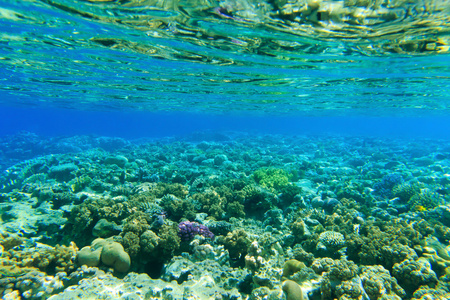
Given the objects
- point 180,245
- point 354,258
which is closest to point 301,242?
point 354,258

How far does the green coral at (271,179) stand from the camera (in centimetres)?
1155

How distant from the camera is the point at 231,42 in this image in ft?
33.3

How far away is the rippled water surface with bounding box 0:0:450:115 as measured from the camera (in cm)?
743

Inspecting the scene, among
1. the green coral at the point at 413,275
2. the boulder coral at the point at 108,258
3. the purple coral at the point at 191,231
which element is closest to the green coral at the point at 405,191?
the green coral at the point at 413,275

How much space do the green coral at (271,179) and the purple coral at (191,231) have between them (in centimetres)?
554

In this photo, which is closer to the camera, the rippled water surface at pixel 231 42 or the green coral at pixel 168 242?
the green coral at pixel 168 242

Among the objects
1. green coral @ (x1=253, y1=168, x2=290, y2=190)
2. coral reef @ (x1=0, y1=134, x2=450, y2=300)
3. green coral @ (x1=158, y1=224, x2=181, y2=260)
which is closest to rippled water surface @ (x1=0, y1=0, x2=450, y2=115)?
green coral @ (x1=253, y1=168, x2=290, y2=190)

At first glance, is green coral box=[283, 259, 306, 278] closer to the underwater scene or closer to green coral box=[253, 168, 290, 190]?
the underwater scene

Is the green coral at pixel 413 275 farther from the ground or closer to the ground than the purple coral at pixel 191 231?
farther from the ground

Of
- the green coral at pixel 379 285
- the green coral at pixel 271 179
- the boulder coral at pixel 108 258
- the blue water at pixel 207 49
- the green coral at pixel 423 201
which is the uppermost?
the blue water at pixel 207 49

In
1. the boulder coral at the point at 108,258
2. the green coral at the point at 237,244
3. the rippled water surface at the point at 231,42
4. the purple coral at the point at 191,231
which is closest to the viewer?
the boulder coral at the point at 108,258

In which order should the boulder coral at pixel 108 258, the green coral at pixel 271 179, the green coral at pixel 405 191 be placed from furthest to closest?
the green coral at pixel 271 179, the green coral at pixel 405 191, the boulder coral at pixel 108 258

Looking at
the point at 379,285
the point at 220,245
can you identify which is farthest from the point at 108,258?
the point at 379,285

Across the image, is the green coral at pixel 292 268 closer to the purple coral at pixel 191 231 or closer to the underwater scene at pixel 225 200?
the underwater scene at pixel 225 200
